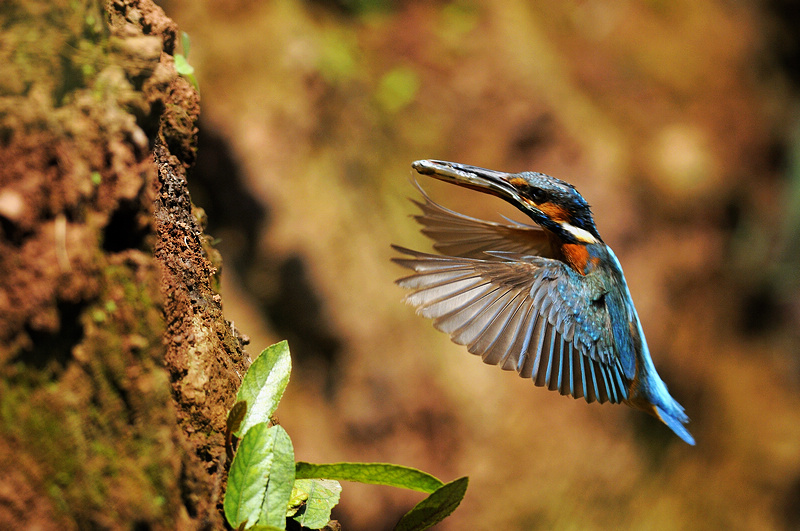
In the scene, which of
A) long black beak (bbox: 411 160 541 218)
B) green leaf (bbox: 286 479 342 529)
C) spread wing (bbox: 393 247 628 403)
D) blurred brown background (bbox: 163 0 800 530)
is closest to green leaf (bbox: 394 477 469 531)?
green leaf (bbox: 286 479 342 529)

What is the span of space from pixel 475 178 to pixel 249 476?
144cm

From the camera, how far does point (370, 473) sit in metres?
1.53

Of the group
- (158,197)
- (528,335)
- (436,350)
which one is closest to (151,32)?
(158,197)

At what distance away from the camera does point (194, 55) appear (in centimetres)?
447

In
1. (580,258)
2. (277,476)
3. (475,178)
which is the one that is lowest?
(277,476)

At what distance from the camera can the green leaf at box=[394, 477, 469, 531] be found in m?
1.49

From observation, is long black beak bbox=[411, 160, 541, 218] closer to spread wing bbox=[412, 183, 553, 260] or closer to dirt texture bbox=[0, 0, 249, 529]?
spread wing bbox=[412, 183, 553, 260]

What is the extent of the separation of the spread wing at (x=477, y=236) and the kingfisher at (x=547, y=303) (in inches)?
2.7

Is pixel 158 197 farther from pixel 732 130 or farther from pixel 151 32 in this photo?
pixel 732 130

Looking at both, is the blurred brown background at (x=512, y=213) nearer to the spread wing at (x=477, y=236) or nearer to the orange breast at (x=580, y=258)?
the spread wing at (x=477, y=236)

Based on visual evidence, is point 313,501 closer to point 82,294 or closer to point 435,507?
point 435,507

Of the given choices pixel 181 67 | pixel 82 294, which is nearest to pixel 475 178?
pixel 181 67

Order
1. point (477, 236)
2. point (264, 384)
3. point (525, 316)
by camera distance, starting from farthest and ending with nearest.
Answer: point (477, 236) → point (525, 316) → point (264, 384)

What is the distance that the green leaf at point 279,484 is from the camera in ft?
4.37
